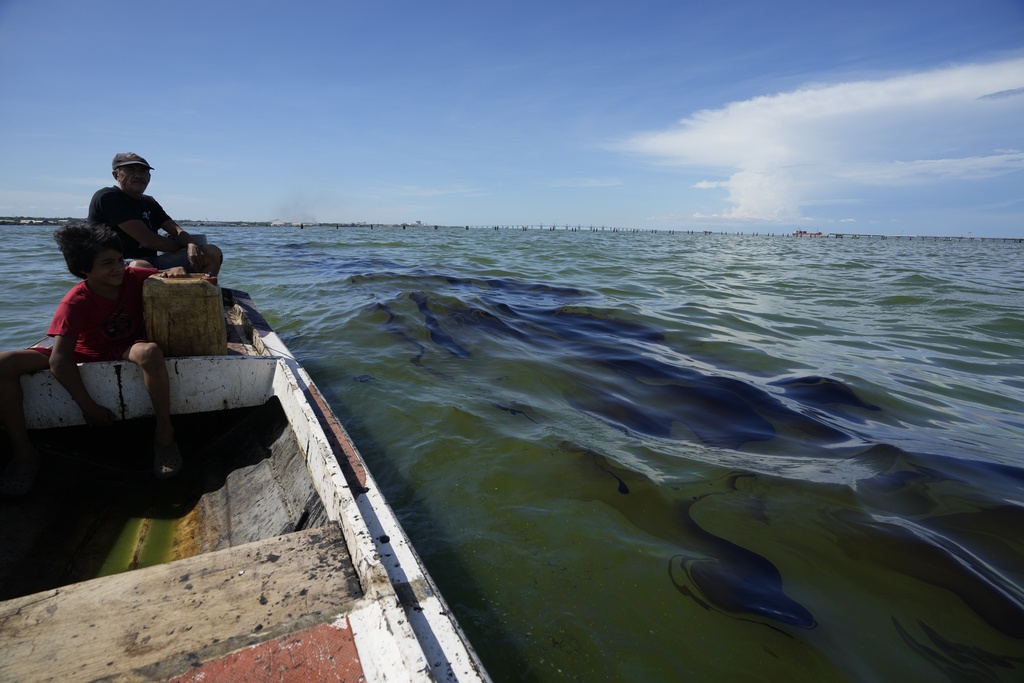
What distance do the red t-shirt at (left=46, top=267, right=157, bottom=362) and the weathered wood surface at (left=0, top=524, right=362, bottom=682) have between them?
1.98m

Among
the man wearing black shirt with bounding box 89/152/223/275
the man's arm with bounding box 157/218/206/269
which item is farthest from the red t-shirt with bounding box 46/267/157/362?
the man's arm with bounding box 157/218/206/269


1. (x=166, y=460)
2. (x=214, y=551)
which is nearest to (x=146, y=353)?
(x=166, y=460)

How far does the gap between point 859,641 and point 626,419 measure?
2.51 meters

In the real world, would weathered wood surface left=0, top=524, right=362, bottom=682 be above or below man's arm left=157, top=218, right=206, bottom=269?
below

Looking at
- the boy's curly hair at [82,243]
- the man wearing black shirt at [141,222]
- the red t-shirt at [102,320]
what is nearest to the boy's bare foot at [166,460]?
the red t-shirt at [102,320]

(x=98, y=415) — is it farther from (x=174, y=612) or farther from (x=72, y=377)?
(x=174, y=612)

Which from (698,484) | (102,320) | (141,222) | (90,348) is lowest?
(698,484)

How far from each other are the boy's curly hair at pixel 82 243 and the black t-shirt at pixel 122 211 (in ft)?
3.94

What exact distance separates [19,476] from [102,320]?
3.44 ft

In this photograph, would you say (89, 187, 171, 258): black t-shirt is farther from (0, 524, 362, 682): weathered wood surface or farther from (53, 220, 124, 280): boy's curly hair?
(0, 524, 362, 682): weathered wood surface

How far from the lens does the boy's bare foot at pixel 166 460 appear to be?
3055 mm

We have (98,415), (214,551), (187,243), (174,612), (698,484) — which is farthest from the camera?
(187,243)

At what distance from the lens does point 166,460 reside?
10.1 ft

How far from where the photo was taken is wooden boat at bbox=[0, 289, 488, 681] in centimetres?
137
